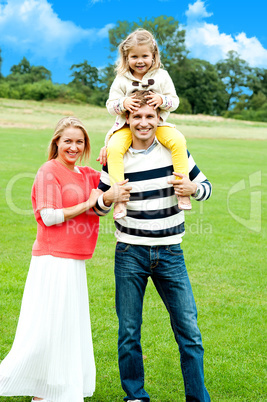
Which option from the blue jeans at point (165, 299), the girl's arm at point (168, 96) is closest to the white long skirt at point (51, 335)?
the blue jeans at point (165, 299)

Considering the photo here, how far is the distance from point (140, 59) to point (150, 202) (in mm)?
1182

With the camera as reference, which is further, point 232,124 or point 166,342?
point 232,124

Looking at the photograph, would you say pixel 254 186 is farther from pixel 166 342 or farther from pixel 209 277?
pixel 166 342

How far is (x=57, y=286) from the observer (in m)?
3.27

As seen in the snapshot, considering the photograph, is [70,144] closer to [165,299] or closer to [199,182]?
[199,182]

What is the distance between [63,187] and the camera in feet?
10.9

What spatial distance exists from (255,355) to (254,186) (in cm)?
1212

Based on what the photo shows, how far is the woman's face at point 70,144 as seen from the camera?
3336mm

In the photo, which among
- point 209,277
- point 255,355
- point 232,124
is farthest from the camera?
point 232,124

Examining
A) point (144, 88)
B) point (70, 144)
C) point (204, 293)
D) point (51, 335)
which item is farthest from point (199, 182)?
point (204, 293)

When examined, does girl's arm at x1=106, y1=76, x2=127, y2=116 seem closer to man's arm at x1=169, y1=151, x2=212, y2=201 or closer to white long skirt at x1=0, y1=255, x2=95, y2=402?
man's arm at x1=169, y1=151, x2=212, y2=201

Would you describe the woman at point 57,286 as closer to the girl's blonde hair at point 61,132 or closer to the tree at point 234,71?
the girl's blonde hair at point 61,132

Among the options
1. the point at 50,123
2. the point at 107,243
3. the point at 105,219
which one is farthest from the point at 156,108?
the point at 50,123

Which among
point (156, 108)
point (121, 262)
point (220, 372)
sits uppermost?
point (156, 108)
